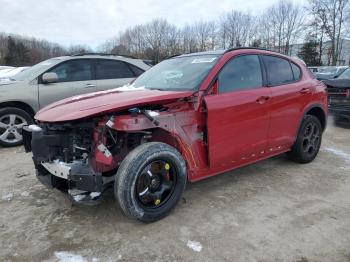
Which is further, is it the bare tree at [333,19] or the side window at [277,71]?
the bare tree at [333,19]

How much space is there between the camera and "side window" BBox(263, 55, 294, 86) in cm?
457

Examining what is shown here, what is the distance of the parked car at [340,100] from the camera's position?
8.20 meters

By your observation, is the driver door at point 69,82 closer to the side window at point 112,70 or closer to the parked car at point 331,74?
the side window at point 112,70

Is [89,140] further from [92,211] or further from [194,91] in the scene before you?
[194,91]

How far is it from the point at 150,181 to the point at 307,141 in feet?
9.71

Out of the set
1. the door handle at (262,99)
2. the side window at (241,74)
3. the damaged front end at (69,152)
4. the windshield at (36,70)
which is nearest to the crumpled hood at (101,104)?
the damaged front end at (69,152)

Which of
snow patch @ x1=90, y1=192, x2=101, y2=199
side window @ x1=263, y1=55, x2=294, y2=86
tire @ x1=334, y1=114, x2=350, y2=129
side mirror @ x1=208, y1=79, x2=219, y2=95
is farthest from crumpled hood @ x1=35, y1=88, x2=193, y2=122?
tire @ x1=334, y1=114, x2=350, y2=129

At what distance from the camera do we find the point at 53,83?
22.6ft

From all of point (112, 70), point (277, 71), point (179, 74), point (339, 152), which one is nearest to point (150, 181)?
point (179, 74)

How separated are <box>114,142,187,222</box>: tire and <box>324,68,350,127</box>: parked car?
619 centimetres

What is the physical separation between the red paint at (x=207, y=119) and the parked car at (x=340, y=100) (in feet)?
14.4

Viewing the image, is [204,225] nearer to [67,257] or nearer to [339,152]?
[67,257]

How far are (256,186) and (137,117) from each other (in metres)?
2.03

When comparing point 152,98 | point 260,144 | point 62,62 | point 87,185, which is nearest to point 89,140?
point 87,185
